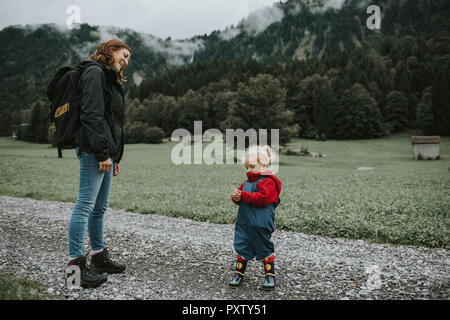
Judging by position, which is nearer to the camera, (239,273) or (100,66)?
(100,66)

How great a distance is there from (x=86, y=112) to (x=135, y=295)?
9.46 feet

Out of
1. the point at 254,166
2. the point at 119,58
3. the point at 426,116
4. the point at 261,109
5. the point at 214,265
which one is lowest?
the point at 214,265

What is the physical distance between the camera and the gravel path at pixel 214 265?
4.54 meters

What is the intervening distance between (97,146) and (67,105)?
84cm

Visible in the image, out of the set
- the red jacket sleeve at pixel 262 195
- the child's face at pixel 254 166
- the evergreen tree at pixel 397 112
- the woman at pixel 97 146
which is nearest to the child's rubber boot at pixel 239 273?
the red jacket sleeve at pixel 262 195

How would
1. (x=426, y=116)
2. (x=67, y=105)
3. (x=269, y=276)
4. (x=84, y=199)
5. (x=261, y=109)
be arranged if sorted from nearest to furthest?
(x=67, y=105) < (x=84, y=199) < (x=269, y=276) < (x=261, y=109) < (x=426, y=116)

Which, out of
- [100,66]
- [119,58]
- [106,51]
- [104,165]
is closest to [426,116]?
[119,58]

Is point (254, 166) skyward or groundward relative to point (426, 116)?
groundward

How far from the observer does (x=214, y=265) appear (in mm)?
5637

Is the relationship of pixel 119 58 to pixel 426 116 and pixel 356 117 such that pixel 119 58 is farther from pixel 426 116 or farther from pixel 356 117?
pixel 426 116

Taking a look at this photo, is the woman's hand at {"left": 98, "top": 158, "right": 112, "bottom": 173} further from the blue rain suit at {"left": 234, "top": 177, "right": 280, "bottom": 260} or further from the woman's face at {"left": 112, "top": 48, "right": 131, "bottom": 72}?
the blue rain suit at {"left": 234, "top": 177, "right": 280, "bottom": 260}

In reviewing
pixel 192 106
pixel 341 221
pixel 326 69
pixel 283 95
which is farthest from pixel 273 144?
pixel 326 69

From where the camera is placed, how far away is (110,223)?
897 cm

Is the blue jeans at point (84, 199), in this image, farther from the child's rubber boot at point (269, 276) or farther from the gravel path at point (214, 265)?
the child's rubber boot at point (269, 276)
